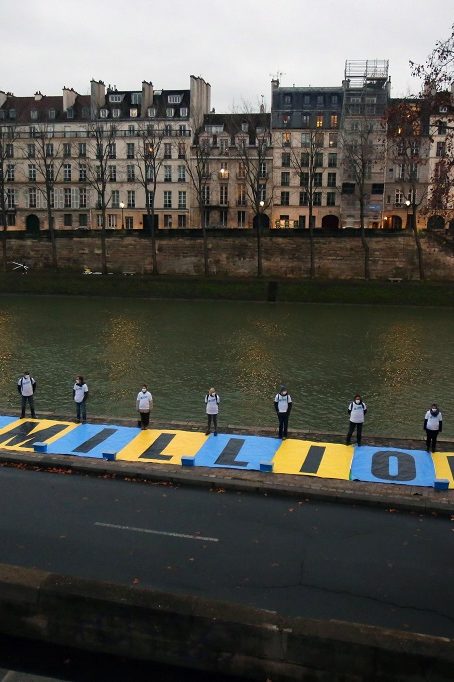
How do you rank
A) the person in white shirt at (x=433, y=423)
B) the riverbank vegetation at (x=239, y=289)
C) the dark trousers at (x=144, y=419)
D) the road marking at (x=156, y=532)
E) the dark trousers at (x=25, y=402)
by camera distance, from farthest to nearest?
the riverbank vegetation at (x=239, y=289)
the dark trousers at (x=25, y=402)
the dark trousers at (x=144, y=419)
the person in white shirt at (x=433, y=423)
the road marking at (x=156, y=532)

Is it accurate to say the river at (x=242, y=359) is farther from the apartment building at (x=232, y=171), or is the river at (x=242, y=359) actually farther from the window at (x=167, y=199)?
the window at (x=167, y=199)

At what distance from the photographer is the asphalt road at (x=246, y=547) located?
1126 cm

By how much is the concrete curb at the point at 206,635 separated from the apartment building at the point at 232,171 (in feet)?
265

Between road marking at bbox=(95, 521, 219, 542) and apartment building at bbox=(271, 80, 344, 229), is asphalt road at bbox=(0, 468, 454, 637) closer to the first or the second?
road marking at bbox=(95, 521, 219, 542)

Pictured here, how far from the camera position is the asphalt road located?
443 inches

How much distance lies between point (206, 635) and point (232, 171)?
278 feet

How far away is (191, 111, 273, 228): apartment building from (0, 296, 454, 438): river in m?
35.8

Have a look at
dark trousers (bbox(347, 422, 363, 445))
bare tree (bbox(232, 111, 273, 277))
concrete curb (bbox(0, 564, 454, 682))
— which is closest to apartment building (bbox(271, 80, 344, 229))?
bare tree (bbox(232, 111, 273, 277))

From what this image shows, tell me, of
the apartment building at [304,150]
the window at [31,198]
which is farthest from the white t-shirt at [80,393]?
the window at [31,198]

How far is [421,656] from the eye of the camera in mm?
7809

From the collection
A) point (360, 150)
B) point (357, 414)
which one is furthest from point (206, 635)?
point (360, 150)

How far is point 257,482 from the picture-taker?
55.3 ft

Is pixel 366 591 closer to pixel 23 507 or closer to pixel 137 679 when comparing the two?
pixel 137 679

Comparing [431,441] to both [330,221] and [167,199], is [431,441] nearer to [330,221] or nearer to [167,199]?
[330,221]
